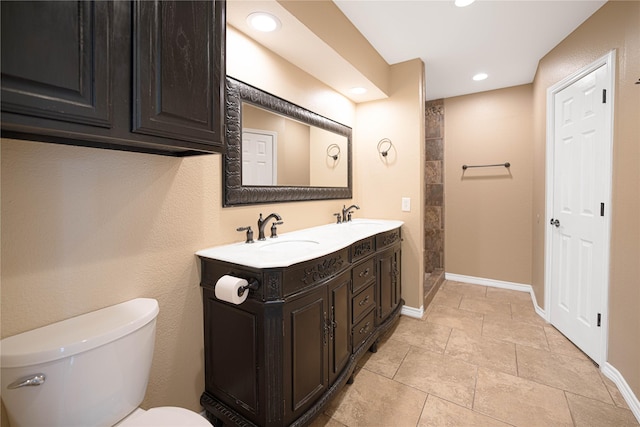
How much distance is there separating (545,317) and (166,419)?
130 inches

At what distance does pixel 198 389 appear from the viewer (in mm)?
1510

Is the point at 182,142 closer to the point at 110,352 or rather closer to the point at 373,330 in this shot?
the point at 110,352

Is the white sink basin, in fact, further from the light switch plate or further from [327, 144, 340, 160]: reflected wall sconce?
the light switch plate

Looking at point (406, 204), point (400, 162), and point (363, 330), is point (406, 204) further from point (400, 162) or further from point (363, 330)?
point (363, 330)

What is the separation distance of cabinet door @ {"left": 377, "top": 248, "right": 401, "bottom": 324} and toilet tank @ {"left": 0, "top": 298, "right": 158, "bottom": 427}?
1.66m

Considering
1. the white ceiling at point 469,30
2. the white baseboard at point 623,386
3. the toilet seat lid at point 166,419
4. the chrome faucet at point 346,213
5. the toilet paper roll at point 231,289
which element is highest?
the white ceiling at point 469,30

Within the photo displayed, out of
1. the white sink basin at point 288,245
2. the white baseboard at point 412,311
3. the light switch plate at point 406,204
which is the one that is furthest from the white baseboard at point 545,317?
the white sink basin at point 288,245

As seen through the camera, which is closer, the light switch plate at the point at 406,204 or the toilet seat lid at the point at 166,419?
the toilet seat lid at the point at 166,419

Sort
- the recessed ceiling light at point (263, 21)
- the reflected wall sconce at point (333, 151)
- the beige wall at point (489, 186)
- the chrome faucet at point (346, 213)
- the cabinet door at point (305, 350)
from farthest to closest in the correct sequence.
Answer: the beige wall at point (489, 186) → the chrome faucet at point (346, 213) → the reflected wall sconce at point (333, 151) → the recessed ceiling light at point (263, 21) → the cabinet door at point (305, 350)

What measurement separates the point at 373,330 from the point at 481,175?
2.70m

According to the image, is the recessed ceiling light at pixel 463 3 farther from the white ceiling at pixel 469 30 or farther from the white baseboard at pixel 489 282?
the white baseboard at pixel 489 282

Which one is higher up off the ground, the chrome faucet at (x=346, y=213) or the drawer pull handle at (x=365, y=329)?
the chrome faucet at (x=346, y=213)

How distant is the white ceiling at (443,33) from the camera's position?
1.91m

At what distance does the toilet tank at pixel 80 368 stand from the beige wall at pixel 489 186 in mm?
3859
